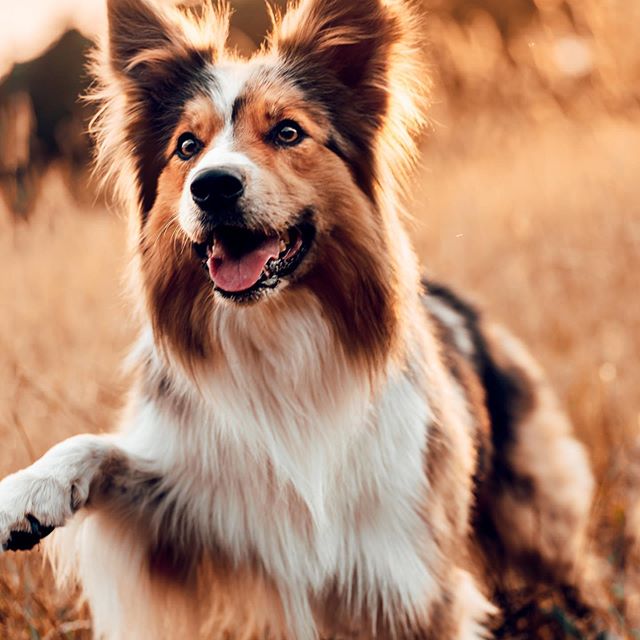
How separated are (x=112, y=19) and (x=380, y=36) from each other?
935 mm

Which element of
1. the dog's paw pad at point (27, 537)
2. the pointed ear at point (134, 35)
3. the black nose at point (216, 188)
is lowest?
the dog's paw pad at point (27, 537)

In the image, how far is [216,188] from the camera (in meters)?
2.61

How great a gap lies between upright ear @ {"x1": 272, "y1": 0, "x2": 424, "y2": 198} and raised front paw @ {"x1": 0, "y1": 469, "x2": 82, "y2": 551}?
56.2 inches

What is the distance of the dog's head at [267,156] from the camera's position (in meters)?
2.73

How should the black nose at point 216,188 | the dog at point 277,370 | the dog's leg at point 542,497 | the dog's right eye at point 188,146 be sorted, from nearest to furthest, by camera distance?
the black nose at point 216,188
the dog at point 277,370
the dog's right eye at point 188,146
the dog's leg at point 542,497

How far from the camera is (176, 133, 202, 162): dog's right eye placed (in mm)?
2939

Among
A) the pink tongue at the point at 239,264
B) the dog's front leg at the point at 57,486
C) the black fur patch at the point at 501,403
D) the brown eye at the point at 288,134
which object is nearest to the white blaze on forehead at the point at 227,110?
the brown eye at the point at 288,134

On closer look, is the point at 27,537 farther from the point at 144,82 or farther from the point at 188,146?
the point at 144,82

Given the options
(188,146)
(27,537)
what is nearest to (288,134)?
(188,146)

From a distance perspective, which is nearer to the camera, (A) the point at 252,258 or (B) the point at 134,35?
(A) the point at 252,258

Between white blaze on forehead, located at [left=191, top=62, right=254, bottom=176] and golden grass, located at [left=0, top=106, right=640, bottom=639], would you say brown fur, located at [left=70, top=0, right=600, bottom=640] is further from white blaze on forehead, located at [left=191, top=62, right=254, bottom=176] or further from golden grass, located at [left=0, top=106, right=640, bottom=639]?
golden grass, located at [left=0, top=106, right=640, bottom=639]

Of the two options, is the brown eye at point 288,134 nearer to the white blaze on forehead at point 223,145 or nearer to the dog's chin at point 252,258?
the white blaze on forehead at point 223,145

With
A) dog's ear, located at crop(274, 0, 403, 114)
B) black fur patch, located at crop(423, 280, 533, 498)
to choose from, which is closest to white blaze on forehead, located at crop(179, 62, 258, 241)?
dog's ear, located at crop(274, 0, 403, 114)

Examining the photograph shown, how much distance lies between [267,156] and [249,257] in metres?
0.33
